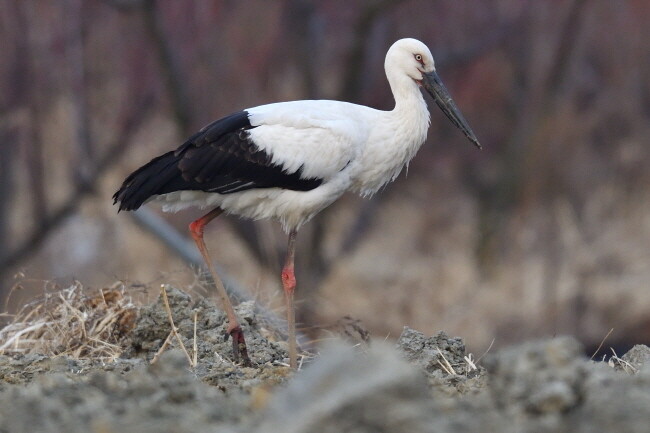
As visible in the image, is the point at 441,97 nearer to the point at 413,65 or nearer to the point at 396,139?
the point at 413,65

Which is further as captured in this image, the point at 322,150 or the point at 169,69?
the point at 169,69

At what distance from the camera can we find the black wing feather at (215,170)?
8.30m

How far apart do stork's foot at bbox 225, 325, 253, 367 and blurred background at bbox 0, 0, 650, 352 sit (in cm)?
1037

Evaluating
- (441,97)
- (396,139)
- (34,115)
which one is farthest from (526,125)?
(396,139)

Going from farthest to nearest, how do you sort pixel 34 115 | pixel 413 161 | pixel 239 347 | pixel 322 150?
pixel 413 161 → pixel 34 115 → pixel 322 150 → pixel 239 347

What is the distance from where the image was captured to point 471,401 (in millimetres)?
5383

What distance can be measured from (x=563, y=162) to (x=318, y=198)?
13.1 meters

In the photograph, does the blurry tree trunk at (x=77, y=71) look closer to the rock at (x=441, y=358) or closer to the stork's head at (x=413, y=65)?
the stork's head at (x=413, y=65)

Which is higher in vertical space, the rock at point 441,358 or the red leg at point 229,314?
the red leg at point 229,314

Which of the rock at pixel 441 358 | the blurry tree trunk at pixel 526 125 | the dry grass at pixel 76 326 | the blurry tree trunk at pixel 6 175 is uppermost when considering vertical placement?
the blurry tree trunk at pixel 6 175

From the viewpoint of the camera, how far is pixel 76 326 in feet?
27.9

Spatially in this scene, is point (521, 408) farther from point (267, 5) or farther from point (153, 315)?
point (267, 5)

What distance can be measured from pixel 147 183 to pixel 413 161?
526 inches

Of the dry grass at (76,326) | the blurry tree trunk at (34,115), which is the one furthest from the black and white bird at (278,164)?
the blurry tree trunk at (34,115)
